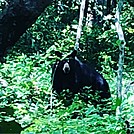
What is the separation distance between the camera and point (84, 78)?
4.31 m

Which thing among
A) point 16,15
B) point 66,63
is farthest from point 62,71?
point 16,15

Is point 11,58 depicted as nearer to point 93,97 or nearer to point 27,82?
point 27,82

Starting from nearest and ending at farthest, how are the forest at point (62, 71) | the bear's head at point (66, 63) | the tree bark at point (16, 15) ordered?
the forest at point (62, 71)
the bear's head at point (66, 63)
the tree bark at point (16, 15)

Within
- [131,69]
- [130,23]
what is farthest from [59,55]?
[130,23]

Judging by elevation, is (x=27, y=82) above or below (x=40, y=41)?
below

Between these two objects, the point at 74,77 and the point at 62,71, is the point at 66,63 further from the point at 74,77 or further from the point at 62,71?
the point at 74,77

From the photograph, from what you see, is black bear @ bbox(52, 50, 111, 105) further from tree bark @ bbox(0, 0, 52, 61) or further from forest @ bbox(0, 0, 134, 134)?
tree bark @ bbox(0, 0, 52, 61)

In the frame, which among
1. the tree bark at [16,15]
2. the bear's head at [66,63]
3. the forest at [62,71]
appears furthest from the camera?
the tree bark at [16,15]

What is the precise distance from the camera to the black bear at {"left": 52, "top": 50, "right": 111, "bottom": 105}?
13.1ft

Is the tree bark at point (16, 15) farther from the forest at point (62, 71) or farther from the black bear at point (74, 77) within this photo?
the black bear at point (74, 77)

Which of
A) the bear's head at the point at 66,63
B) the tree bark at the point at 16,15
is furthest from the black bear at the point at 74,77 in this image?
the tree bark at the point at 16,15

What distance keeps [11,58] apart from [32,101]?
6.84 ft

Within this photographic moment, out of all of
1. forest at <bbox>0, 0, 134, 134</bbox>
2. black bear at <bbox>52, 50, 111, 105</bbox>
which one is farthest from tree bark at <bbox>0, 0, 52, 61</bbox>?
black bear at <bbox>52, 50, 111, 105</bbox>

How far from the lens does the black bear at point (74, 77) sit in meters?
4.00
